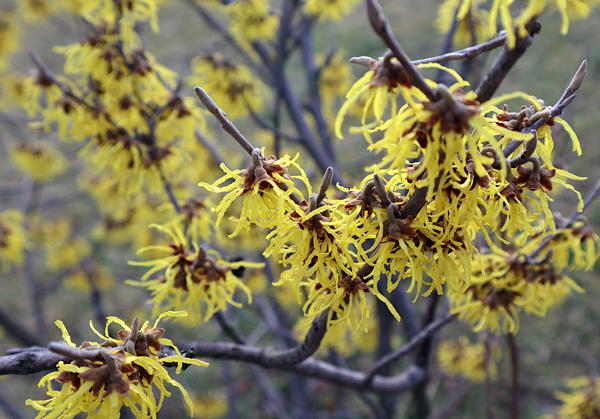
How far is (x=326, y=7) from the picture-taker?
3055mm

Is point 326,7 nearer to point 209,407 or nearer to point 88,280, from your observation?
point 88,280

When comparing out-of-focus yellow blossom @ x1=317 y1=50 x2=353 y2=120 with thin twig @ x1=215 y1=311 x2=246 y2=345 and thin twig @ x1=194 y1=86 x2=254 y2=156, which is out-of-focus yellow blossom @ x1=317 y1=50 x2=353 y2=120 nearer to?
thin twig @ x1=215 y1=311 x2=246 y2=345

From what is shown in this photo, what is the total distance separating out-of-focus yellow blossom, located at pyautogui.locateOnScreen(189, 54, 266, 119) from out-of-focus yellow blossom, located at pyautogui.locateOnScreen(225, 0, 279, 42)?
1.00 ft

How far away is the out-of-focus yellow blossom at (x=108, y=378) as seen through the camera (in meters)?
0.77

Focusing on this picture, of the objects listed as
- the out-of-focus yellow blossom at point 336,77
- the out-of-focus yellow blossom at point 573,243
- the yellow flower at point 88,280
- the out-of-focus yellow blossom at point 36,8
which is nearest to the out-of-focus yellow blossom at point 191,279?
the out-of-focus yellow blossom at point 573,243

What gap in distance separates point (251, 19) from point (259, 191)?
2324mm

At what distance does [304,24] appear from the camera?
3.08 metres

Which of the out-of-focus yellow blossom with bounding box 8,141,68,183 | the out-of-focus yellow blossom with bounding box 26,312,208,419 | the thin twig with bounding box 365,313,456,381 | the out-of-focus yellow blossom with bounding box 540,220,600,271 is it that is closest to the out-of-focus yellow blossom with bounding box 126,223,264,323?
the out-of-focus yellow blossom with bounding box 26,312,208,419

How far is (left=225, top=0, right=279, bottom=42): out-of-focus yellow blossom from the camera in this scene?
8.95 ft

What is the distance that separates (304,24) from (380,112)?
2693mm

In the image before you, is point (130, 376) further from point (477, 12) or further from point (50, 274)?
point (50, 274)

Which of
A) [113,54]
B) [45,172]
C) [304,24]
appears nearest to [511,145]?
[113,54]

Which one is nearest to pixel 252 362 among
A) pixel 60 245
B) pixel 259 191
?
pixel 259 191

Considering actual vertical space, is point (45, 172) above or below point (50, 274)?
above
